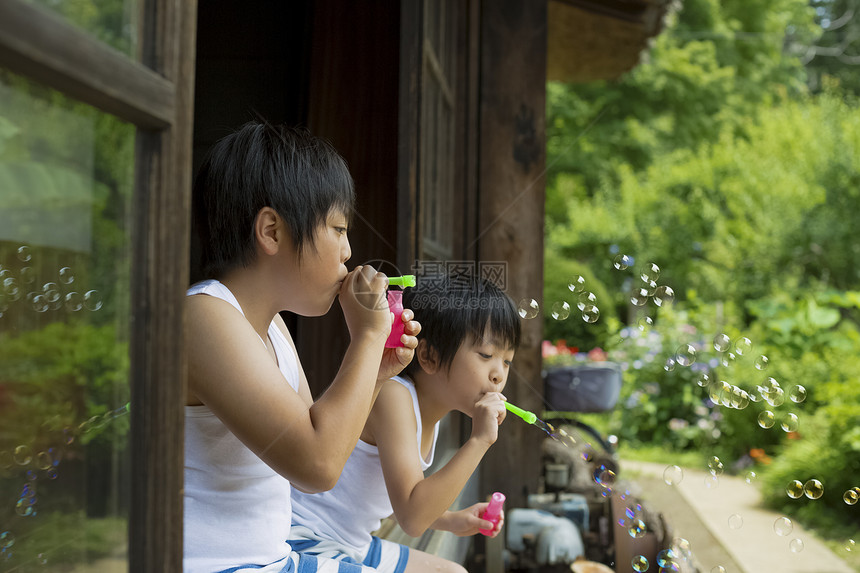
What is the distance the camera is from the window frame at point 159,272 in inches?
22.5

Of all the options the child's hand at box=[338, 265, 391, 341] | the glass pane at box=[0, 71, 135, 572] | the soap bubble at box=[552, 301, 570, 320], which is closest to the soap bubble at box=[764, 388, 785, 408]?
the soap bubble at box=[552, 301, 570, 320]

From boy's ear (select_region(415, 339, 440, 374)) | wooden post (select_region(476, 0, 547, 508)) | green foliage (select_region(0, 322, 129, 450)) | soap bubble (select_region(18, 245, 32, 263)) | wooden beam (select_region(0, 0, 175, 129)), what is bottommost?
boy's ear (select_region(415, 339, 440, 374))

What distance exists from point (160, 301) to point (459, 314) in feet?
2.72

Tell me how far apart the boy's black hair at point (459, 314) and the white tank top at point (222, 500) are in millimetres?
460

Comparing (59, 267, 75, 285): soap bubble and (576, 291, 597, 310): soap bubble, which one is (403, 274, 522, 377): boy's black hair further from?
(59, 267, 75, 285): soap bubble

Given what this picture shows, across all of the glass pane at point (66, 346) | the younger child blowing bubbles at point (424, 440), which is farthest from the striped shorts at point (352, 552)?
the glass pane at point (66, 346)

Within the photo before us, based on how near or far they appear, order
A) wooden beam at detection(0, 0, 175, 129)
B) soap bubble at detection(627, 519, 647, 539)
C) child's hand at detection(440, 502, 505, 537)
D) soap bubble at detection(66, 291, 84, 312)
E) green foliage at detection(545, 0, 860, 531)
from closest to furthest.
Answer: wooden beam at detection(0, 0, 175, 129)
soap bubble at detection(66, 291, 84, 312)
child's hand at detection(440, 502, 505, 537)
soap bubble at detection(627, 519, 647, 539)
green foliage at detection(545, 0, 860, 531)

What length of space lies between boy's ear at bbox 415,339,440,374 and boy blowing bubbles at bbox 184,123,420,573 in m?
0.26

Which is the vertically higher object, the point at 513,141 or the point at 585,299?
the point at 513,141

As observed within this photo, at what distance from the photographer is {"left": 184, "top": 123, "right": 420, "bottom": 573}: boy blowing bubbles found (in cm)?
89

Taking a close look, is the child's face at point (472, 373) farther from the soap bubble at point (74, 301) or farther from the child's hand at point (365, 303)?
the soap bubble at point (74, 301)

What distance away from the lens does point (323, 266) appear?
3.36ft

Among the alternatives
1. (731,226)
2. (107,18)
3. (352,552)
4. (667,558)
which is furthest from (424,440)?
(731,226)

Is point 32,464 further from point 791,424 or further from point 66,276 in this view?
point 791,424
